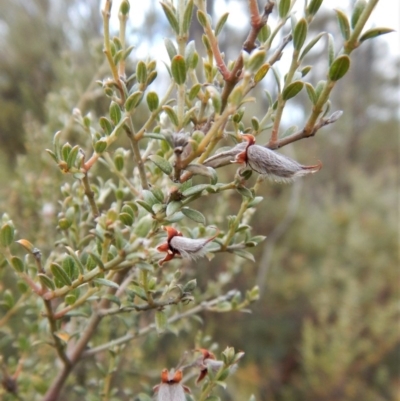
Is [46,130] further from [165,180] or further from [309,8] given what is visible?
[309,8]

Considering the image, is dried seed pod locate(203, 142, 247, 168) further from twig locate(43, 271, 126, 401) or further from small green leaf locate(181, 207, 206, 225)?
twig locate(43, 271, 126, 401)

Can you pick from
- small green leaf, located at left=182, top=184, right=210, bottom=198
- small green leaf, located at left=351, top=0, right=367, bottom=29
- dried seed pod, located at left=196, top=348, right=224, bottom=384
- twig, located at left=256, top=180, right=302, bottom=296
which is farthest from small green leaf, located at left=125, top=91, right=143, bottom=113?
twig, located at left=256, top=180, right=302, bottom=296

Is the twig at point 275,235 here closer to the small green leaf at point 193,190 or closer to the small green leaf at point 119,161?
the small green leaf at point 119,161

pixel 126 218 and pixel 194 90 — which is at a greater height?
pixel 194 90

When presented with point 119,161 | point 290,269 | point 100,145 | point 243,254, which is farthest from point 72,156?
point 290,269

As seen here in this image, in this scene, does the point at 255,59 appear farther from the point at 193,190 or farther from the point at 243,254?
the point at 243,254

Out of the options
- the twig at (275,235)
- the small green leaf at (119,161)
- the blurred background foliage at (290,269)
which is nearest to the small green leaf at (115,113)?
the small green leaf at (119,161)

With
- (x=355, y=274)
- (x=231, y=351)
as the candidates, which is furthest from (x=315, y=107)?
(x=355, y=274)
